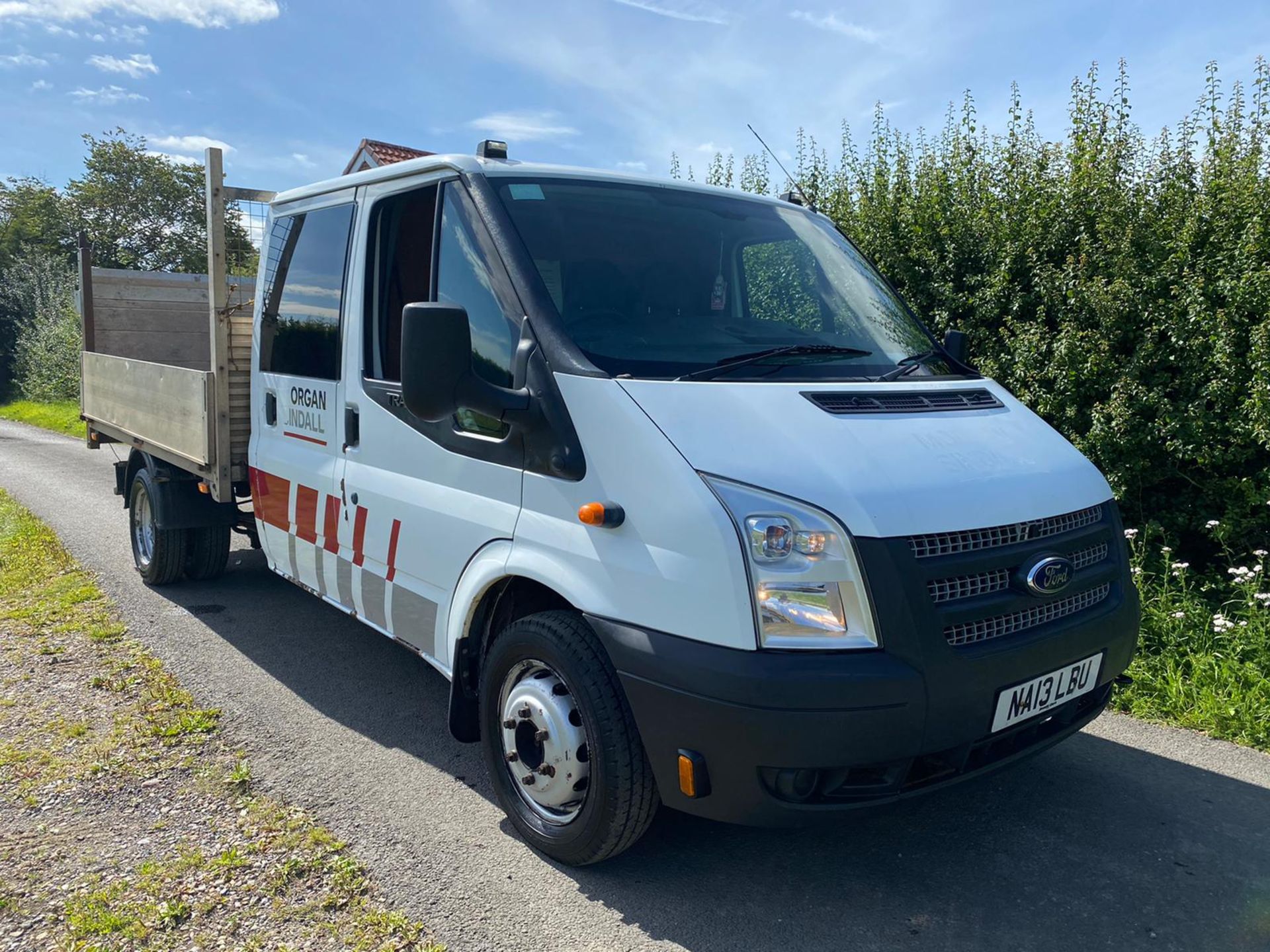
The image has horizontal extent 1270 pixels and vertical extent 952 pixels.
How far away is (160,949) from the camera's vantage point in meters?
2.67

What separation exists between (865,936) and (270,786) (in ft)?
7.27

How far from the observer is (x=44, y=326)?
26.5 metres

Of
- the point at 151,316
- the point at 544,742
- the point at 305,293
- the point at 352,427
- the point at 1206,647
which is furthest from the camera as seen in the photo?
the point at 151,316

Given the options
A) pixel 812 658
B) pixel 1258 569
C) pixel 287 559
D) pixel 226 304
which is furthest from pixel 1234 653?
pixel 226 304

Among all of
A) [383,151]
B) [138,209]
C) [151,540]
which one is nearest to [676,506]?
[151,540]

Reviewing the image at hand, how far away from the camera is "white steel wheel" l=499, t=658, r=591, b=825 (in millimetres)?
2930

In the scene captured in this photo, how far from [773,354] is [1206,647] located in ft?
10.8

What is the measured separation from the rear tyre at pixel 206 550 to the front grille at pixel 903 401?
15.0 feet

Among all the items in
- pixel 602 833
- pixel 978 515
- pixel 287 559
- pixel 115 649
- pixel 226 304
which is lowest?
pixel 115 649

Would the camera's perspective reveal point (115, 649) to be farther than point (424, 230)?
Yes

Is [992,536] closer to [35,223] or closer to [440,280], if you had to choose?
[440,280]

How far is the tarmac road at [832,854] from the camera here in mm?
2803

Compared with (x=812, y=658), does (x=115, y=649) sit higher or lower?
lower

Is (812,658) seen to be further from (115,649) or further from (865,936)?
(115,649)
